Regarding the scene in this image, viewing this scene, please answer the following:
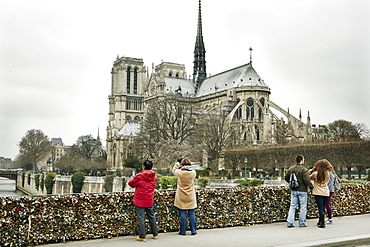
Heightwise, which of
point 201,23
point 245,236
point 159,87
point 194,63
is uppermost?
point 201,23

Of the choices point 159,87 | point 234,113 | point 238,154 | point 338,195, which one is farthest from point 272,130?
point 338,195

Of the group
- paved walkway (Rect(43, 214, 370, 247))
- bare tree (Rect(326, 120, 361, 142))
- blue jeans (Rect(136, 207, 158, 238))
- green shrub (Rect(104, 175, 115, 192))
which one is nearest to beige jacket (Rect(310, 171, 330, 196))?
paved walkway (Rect(43, 214, 370, 247))

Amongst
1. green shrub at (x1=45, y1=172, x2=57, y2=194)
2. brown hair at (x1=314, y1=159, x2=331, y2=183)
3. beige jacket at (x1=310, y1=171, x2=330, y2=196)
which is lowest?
green shrub at (x1=45, y1=172, x2=57, y2=194)

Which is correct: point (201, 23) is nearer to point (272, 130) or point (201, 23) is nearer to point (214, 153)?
point (272, 130)

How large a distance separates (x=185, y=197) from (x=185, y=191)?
0.11m

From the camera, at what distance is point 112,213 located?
7.87 meters

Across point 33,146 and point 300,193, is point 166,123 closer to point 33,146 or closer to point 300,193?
point 300,193

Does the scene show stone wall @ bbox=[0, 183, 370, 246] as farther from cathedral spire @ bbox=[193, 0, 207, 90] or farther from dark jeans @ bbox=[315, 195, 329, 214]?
cathedral spire @ bbox=[193, 0, 207, 90]

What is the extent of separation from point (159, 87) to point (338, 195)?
71976mm

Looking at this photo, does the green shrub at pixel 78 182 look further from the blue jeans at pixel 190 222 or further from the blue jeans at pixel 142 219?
the blue jeans at pixel 142 219

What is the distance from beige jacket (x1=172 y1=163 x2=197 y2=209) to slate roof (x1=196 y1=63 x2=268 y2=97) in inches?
2595

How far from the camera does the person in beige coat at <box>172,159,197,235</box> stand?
8141 mm

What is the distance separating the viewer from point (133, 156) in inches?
2178

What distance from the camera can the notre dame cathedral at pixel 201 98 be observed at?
6350cm
